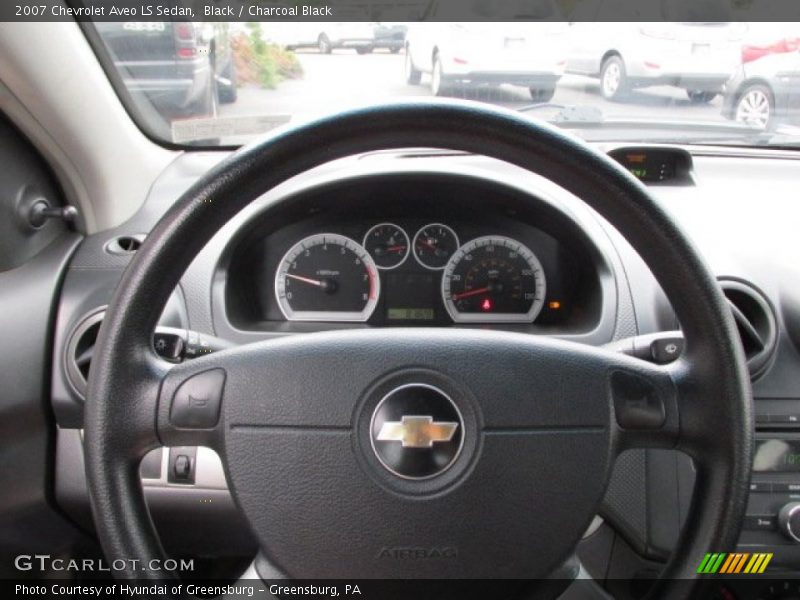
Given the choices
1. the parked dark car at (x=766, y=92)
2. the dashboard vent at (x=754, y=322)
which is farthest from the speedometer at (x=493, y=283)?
the parked dark car at (x=766, y=92)

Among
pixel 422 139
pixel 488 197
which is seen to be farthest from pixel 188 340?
pixel 488 197

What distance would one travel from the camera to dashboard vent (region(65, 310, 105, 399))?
1.69m

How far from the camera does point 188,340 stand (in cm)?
130

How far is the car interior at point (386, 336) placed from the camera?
1.04m

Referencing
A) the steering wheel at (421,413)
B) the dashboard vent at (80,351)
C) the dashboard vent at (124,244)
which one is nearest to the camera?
the steering wheel at (421,413)

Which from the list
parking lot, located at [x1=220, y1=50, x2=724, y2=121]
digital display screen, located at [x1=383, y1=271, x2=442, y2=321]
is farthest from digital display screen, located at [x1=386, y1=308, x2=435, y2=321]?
parking lot, located at [x1=220, y1=50, x2=724, y2=121]

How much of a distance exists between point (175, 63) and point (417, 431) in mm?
1418

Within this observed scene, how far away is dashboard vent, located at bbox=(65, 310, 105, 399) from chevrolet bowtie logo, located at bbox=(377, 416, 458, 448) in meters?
0.89

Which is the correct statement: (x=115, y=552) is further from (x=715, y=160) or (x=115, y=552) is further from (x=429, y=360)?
(x=715, y=160)

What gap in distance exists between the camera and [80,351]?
Answer: 172 centimetres

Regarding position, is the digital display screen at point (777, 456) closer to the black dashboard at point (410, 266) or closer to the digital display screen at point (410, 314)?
the black dashboard at point (410, 266)

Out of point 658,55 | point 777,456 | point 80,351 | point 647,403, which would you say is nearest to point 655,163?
point 658,55

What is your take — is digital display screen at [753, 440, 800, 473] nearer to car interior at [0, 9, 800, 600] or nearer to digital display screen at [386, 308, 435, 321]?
car interior at [0, 9, 800, 600]

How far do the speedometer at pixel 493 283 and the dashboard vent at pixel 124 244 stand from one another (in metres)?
0.76
